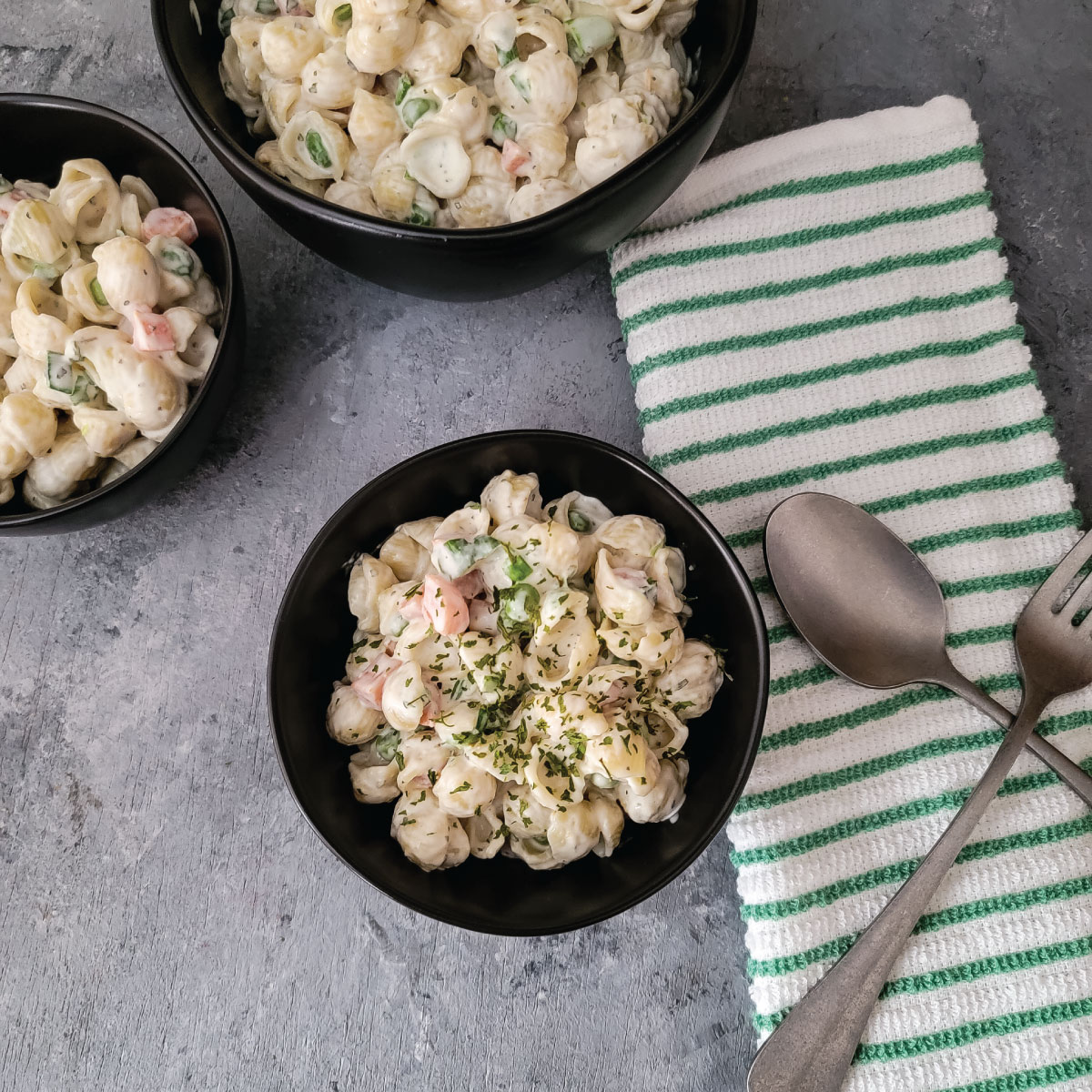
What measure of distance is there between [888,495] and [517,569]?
1.30 feet

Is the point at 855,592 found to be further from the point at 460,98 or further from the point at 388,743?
the point at 460,98

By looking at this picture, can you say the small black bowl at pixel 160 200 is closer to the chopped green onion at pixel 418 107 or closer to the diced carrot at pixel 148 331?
the diced carrot at pixel 148 331

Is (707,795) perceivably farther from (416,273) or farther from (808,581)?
(416,273)

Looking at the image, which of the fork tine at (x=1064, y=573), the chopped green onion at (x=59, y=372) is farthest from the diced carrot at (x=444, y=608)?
the fork tine at (x=1064, y=573)

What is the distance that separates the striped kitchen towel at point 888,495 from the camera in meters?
0.88

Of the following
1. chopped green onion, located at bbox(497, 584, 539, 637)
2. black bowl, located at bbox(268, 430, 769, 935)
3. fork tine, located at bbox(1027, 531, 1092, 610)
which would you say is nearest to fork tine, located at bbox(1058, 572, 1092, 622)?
fork tine, located at bbox(1027, 531, 1092, 610)

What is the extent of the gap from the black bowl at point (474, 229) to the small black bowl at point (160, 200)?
3.1 inches

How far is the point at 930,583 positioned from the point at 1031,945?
33 cm

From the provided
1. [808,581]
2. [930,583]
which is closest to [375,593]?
[808,581]

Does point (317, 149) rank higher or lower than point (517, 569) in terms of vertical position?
higher

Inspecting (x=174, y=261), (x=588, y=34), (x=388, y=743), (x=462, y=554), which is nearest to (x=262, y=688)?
(x=388, y=743)

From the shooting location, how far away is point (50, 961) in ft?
3.11

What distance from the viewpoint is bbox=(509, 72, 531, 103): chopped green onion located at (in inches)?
31.9

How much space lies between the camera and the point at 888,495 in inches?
38.1
